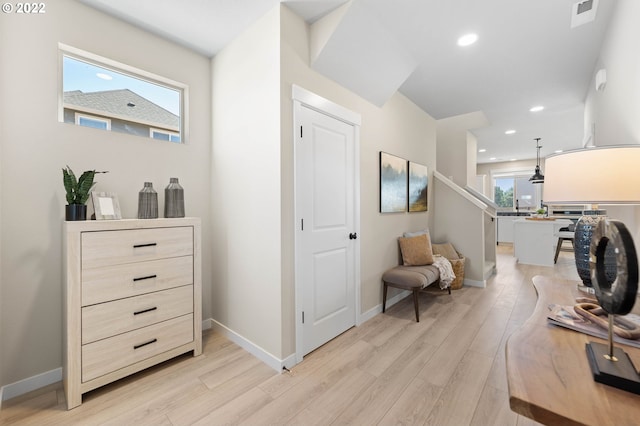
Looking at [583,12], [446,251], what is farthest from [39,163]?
[446,251]

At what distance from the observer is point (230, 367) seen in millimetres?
2084

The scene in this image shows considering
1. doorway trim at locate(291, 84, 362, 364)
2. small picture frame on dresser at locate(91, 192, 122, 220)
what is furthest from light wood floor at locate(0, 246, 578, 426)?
small picture frame on dresser at locate(91, 192, 122, 220)

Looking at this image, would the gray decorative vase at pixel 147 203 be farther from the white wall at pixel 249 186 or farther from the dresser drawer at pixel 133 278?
the white wall at pixel 249 186

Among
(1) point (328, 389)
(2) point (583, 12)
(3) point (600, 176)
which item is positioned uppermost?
(2) point (583, 12)

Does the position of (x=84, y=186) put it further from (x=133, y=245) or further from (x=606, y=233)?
(x=606, y=233)

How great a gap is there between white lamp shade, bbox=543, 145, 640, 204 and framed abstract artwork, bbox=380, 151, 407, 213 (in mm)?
1909

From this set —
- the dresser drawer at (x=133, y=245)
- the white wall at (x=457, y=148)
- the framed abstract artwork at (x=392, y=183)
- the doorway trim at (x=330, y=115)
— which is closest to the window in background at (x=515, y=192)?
the white wall at (x=457, y=148)

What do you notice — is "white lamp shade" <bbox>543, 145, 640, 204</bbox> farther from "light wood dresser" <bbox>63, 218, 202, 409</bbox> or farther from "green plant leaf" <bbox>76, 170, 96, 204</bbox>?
"green plant leaf" <bbox>76, 170, 96, 204</bbox>

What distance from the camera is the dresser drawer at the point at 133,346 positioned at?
5.67 ft

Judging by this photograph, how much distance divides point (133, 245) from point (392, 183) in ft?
8.92

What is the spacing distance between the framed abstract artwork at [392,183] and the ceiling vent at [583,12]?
6.18ft

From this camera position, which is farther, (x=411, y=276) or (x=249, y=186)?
(x=411, y=276)

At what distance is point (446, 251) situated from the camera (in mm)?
4152

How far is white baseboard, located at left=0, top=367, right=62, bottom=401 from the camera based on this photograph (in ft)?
5.72
